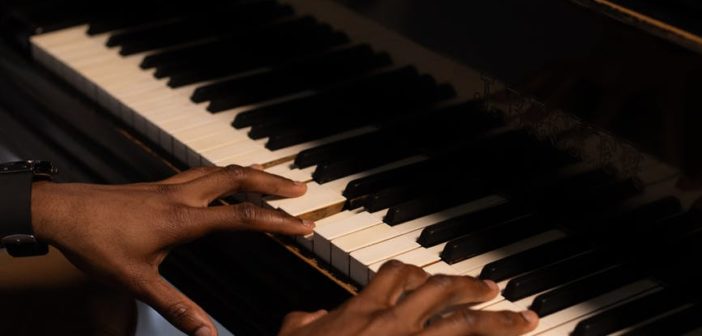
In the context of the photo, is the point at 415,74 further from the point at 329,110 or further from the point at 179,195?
the point at 179,195

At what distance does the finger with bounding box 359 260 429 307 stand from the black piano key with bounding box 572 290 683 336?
236 mm

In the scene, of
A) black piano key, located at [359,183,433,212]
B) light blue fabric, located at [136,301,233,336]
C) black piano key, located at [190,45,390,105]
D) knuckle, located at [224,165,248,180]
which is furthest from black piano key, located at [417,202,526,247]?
light blue fabric, located at [136,301,233,336]

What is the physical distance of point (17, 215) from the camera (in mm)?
1975

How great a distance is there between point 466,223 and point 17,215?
72 centimetres

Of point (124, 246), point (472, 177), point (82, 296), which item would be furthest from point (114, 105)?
point (472, 177)

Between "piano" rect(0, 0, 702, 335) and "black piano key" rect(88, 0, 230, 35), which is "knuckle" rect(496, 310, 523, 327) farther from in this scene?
"black piano key" rect(88, 0, 230, 35)

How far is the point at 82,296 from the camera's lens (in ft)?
7.47

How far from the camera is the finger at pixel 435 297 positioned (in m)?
1.64

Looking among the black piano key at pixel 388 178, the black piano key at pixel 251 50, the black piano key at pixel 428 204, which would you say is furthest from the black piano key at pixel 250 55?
the black piano key at pixel 428 204

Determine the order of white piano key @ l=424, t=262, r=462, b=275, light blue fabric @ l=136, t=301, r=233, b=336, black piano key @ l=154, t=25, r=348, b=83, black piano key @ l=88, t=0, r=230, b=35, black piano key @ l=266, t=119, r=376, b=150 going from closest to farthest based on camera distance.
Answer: white piano key @ l=424, t=262, r=462, b=275 < black piano key @ l=266, t=119, r=376, b=150 < black piano key @ l=154, t=25, r=348, b=83 < black piano key @ l=88, t=0, r=230, b=35 < light blue fabric @ l=136, t=301, r=233, b=336

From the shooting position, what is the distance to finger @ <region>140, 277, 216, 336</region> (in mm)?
1834

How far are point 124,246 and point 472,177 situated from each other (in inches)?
23.5

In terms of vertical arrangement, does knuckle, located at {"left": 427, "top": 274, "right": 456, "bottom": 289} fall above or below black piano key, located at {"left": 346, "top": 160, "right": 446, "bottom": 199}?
below

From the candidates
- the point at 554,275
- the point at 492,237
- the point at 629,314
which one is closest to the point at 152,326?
the point at 492,237
